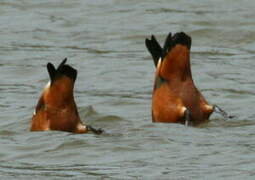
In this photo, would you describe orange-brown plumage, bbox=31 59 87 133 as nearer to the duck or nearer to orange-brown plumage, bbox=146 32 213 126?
the duck

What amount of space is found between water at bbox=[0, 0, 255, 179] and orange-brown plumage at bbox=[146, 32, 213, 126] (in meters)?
0.13

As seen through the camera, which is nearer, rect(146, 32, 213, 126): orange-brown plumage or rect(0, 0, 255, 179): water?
rect(0, 0, 255, 179): water

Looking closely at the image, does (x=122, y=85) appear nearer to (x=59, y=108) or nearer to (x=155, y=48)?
(x=155, y=48)

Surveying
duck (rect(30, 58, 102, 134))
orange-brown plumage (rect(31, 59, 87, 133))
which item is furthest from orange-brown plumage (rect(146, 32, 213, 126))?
orange-brown plumage (rect(31, 59, 87, 133))

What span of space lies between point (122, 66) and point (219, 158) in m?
5.64

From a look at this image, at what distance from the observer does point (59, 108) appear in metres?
10.6

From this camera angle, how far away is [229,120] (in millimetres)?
11484

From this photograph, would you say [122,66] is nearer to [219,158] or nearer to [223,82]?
[223,82]

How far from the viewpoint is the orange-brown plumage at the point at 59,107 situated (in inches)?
411

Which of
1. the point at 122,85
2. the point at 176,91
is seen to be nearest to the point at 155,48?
the point at 176,91

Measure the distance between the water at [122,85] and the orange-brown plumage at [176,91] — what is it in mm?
126

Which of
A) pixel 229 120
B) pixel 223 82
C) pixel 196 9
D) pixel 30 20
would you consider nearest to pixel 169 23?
pixel 196 9

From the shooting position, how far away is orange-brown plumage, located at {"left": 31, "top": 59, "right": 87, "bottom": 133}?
10438 millimetres

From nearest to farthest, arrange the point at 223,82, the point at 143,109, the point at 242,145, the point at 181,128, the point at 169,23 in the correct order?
the point at 242,145
the point at 181,128
the point at 143,109
the point at 223,82
the point at 169,23
